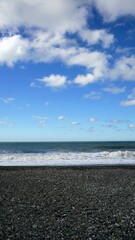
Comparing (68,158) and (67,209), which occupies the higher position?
(68,158)

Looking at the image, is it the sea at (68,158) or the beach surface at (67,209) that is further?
the sea at (68,158)

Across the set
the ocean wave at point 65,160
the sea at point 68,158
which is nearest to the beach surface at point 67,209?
the ocean wave at point 65,160

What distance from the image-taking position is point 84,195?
1489 centimetres

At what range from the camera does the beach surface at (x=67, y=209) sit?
30.4ft

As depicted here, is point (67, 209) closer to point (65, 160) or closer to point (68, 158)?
point (65, 160)

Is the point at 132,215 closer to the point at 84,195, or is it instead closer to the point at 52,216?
the point at 52,216

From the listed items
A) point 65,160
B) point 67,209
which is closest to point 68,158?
point 65,160

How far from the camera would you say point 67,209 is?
1210 centimetres

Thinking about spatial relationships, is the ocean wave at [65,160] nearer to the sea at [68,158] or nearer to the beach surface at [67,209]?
the sea at [68,158]

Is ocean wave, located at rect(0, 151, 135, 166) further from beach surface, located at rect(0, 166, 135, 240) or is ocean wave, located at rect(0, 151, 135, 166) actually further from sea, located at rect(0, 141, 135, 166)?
beach surface, located at rect(0, 166, 135, 240)

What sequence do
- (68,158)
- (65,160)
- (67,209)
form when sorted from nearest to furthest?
(67,209) < (65,160) < (68,158)

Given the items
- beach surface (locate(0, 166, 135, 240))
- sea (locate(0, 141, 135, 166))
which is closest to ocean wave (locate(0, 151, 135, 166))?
sea (locate(0, 141, 135, 166))

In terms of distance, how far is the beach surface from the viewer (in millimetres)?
9273

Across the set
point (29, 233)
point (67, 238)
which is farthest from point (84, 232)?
point (29, 233)
